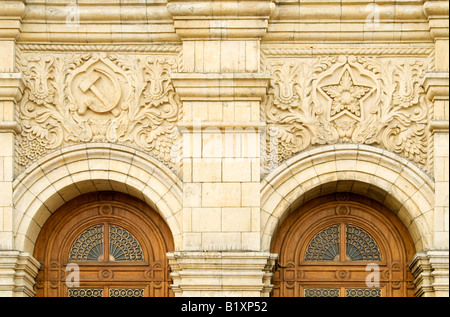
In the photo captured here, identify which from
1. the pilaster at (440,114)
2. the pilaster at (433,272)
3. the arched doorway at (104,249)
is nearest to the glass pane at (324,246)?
the pilaster at (433,272)

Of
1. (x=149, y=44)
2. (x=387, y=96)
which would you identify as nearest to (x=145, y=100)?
(x=149, y=44)

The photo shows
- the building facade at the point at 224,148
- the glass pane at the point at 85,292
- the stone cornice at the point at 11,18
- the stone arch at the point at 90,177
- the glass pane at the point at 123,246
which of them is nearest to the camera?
the building facade at the point at 224,148

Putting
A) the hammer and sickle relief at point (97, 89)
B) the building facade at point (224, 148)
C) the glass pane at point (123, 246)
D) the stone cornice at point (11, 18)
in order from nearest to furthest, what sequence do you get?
the building facade at point (224, 148), the stone cornice at point (11, 18), the hammer and sickle relief at point (97, 89), the glass pane at point (123, 246)

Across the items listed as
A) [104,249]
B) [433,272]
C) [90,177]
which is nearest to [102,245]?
[104,249]

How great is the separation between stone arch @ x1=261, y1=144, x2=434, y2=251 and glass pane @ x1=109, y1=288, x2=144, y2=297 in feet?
5.59

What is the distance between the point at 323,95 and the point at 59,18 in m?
3.36

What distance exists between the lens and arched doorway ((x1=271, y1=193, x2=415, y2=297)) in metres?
16.4

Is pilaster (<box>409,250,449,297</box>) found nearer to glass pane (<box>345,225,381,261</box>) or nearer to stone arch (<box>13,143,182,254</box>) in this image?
glass pane (<box>345,225,381,261</box>)

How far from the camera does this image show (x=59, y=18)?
53.8ft

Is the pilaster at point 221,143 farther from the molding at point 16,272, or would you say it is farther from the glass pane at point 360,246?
the molding at point 16,272

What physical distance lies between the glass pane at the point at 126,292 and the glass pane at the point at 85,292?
148 mm

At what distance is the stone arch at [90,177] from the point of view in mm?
16094

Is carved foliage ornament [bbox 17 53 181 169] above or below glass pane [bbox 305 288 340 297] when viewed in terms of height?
above

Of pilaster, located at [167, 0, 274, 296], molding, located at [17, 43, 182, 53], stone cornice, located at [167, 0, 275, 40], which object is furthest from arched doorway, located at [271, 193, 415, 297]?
molding, located at [17, 43, 182, 53]
